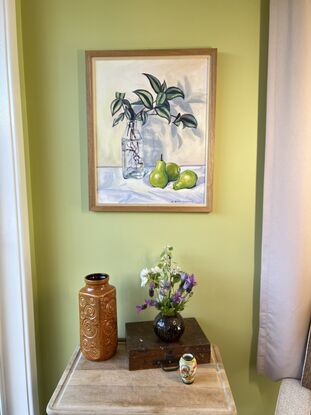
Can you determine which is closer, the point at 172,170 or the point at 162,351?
the point at 162,351

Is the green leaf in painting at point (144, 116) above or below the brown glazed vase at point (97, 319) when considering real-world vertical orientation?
above

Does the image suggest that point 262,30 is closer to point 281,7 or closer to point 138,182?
point 281,7

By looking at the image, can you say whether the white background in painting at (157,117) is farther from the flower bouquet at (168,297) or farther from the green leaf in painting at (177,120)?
the flower bouquet at (168,297)

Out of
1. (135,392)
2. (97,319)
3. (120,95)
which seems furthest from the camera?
(120,95)

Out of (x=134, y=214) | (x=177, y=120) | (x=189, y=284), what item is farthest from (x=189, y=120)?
(x=189, y=284)

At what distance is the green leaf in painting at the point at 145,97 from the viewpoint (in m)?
1.19

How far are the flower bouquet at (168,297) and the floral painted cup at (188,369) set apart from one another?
0.36 ft

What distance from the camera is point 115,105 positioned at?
3.95 ft

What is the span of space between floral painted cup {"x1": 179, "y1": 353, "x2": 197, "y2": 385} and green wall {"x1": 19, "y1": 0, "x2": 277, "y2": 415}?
1.01 feet

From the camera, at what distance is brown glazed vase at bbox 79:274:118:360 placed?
1.10 m

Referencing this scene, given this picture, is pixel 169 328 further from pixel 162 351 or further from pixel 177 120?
pixel 177 120

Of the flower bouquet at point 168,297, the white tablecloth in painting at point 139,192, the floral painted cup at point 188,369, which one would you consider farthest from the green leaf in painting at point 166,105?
the floral painted cup at point 188,369

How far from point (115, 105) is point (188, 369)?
1.05 m

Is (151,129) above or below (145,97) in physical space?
below
